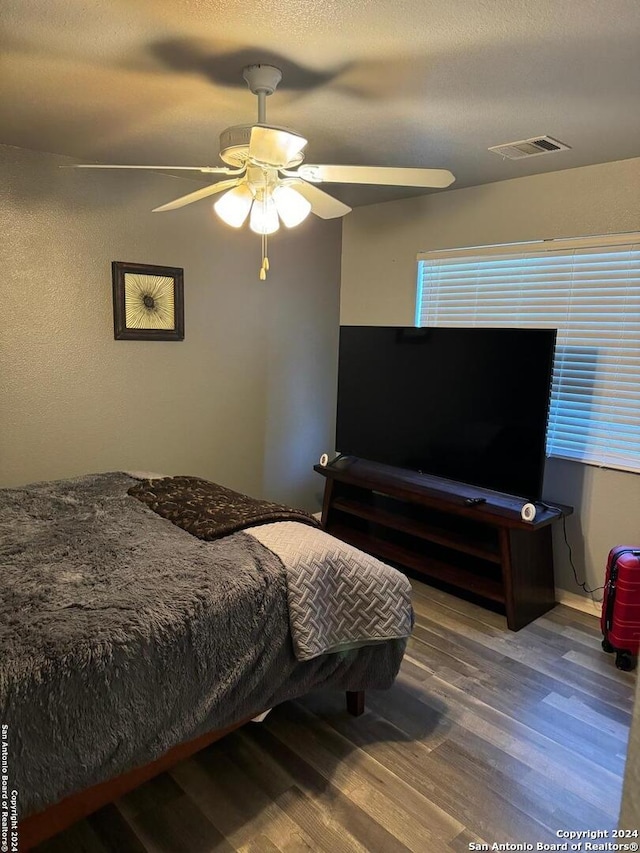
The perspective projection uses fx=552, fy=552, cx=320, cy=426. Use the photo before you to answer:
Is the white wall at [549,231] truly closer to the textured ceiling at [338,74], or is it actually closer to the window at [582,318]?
the window at [582,318]

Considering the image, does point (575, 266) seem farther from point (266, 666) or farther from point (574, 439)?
point (266, 666)

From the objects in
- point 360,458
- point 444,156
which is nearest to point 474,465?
point 360,458

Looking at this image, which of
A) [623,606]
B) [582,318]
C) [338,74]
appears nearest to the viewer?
[338,74]

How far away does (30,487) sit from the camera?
2.64 meters

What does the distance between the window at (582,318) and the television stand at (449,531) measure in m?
0.50

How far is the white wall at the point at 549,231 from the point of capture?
114 inches

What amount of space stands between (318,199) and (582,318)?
170cm

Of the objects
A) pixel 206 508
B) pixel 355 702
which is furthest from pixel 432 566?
pixel 206 508

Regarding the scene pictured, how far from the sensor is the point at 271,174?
2.03 m

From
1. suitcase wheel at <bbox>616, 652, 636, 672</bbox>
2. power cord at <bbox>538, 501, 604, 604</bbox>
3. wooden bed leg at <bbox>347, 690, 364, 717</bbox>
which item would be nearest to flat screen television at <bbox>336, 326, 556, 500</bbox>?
power cord at <bbox>538, 501, 604, 604</bbox>

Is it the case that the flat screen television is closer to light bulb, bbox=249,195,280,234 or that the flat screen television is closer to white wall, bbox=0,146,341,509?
white wall, bbox=0,146,341,509

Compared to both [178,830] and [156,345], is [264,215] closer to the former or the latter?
[156,345]

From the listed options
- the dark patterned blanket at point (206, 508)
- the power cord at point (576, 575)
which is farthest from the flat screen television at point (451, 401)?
the dark patterned blanket at point (206, 508)

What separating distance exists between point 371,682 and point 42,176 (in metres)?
3.00
